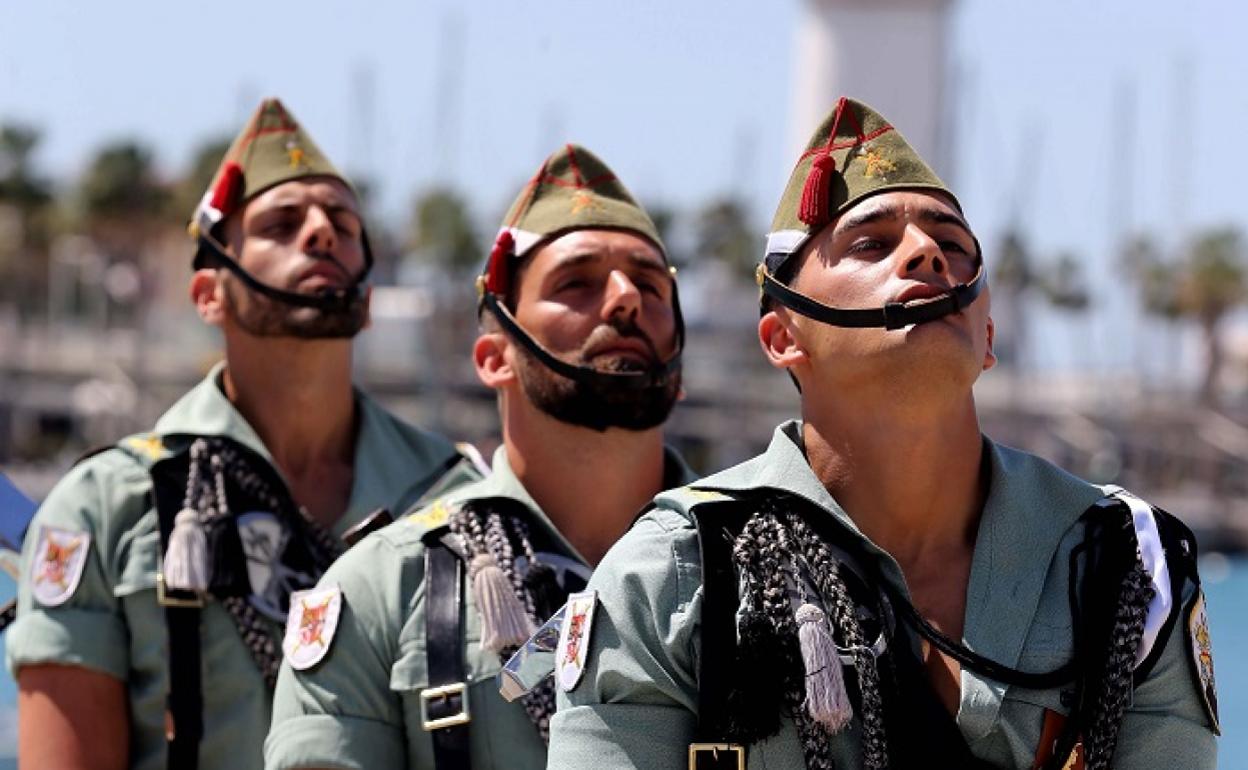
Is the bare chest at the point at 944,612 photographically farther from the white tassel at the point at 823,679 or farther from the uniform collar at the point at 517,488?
the uniform collar at the point at 517,488

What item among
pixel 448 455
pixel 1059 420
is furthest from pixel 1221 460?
pixel 448 455

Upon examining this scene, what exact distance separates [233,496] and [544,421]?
128cm

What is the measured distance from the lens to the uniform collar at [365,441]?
694cm

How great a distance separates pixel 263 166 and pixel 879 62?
293 ft

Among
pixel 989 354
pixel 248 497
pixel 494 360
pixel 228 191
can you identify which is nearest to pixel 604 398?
pixel 494 360

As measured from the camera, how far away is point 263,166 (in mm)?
7375

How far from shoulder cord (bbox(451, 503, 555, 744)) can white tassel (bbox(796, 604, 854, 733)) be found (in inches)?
56.5

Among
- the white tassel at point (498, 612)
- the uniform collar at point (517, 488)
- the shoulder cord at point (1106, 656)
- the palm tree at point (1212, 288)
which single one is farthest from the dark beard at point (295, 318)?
the palm tree at point (1212, 288)

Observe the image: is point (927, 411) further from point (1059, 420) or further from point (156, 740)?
point (1059, 420)

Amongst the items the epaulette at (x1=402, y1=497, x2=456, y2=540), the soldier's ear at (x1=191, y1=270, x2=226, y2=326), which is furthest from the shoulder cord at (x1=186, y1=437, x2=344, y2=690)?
the epaulette at (x1=402, y1=497, x2=456, y2=540)

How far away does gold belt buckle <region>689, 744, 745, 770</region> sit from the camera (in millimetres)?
4168

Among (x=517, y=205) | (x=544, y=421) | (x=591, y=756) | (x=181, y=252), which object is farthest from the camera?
(x=181, y=252)

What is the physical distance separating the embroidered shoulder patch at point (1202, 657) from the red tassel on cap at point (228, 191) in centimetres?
403

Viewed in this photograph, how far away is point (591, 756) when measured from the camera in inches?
165
